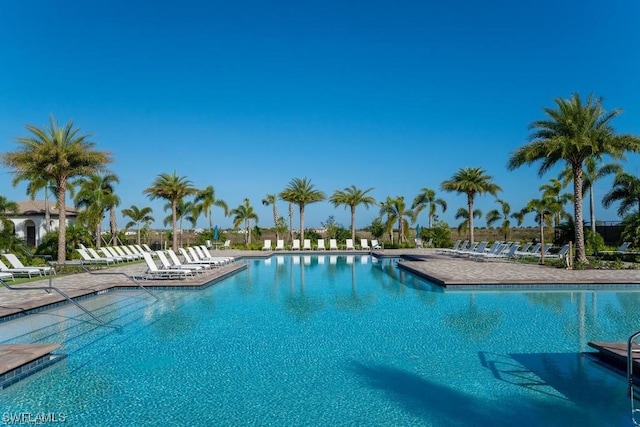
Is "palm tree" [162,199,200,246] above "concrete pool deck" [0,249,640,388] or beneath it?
above

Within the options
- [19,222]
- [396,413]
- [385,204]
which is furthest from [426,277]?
[19,222]

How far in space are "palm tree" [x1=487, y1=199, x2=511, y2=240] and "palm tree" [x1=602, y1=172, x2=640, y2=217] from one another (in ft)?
53.9

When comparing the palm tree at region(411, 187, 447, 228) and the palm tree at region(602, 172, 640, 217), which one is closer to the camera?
the palm tree at region(602, 172, 640, 217)

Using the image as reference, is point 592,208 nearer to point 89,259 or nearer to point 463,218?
point 463,218

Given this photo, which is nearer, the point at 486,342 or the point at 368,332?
the point at 486,342

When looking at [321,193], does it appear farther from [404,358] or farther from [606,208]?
[404,358]

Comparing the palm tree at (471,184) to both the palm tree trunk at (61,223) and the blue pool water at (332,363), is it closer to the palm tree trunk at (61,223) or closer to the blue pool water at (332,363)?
the blue pool water at (332,363)

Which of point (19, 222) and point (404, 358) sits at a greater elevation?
point (19, 222)

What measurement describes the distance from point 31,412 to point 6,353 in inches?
57.9

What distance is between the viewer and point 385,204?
3556 cm

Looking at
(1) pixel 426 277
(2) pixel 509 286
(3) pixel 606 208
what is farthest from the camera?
(3) pixel 606 208

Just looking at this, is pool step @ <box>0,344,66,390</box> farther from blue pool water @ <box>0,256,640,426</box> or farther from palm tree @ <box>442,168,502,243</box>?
palm tree @ <box>442,168,502,243</box>

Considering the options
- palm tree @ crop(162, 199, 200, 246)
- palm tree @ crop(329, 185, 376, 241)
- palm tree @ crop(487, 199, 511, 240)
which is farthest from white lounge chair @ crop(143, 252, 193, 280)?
palm tree @ crop(487, 199, 511, 240)

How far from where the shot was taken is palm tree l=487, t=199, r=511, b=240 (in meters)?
42.8
